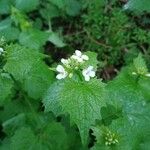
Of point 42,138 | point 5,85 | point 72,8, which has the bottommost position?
point 42,138

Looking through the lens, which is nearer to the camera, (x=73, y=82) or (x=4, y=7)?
(x=73, y=82)

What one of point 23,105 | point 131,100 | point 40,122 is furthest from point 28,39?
point 131,100

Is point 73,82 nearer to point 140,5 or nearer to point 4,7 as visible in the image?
point 140,5

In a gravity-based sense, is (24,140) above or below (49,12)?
below

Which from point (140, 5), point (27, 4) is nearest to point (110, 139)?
point (140, 5)

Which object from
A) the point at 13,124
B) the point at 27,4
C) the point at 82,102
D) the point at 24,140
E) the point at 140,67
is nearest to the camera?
the point at 82,102

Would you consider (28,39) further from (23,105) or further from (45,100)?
(45,100)

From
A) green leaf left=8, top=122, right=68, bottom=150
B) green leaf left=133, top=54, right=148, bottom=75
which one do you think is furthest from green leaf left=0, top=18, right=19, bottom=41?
green leaf left=133, top=54, right=148, bottom=75

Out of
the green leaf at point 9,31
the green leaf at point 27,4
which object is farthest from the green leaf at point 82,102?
the green leaf at point 27,4
